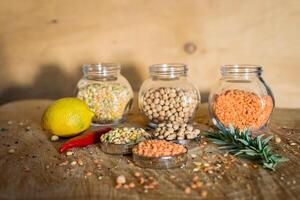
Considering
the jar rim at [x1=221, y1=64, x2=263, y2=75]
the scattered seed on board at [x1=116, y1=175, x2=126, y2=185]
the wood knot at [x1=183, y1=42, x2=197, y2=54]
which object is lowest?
the scattered seed on board at [x1=116, y1=175, x2=126, y2=185]

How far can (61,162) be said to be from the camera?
31.3 inches

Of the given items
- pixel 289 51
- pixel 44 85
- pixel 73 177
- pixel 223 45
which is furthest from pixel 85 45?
pixel 73 177

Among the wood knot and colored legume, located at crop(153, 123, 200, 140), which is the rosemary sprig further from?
the wood knot

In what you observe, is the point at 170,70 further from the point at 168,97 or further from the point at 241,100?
the point at 241,100

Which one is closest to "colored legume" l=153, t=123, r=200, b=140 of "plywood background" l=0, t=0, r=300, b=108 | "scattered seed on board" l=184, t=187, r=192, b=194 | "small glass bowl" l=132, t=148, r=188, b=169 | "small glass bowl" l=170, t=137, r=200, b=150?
"small glass bowl" l=170, t=137, r=200, b=150

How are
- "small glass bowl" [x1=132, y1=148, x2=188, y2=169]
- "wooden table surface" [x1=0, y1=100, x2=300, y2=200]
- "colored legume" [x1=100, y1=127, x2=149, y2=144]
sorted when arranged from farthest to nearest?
"colored legume" [x1=100, y1=127, x2=149, y2=144] < "small glass bowl" [x1=132, y1=148, x2=188, y2=169] < "wooden table surface" [x1=0, y1=100, x2=300, y2=200]

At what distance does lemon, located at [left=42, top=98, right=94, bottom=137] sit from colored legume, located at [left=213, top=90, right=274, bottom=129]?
0.34 metres

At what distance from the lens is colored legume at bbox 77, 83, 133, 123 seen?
106 cm

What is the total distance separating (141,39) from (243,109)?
590 mm

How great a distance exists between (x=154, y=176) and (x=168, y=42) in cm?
80

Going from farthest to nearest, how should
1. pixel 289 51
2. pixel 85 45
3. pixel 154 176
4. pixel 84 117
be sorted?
pixel 85 45, pixel 289 51, pixel 84 117, pixel 154 176

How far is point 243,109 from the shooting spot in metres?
0.97

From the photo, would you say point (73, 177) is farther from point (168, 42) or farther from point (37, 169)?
point (168, 42)

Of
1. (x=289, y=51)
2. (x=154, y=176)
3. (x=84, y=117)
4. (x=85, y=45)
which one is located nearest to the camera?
(x=154, y=176)
